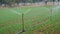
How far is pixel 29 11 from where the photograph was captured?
236 centimetres

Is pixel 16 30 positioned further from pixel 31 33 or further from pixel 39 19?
pixel 39 19

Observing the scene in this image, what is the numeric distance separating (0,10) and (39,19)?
0.70 metres

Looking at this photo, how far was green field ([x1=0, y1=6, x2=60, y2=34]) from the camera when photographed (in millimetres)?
2303

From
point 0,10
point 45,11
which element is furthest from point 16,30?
point 45,11

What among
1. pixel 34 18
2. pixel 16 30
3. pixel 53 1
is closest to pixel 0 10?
pixel 16 30

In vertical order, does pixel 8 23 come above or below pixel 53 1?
below

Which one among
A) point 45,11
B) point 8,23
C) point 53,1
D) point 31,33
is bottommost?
point 31,33

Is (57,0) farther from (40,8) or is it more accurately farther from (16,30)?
(16,30)

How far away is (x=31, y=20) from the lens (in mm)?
2361

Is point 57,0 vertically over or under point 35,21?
over

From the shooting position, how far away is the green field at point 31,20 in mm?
2303

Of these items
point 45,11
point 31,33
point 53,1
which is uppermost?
point 53,1

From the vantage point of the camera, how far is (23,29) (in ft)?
7.62

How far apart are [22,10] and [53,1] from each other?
0.58m
